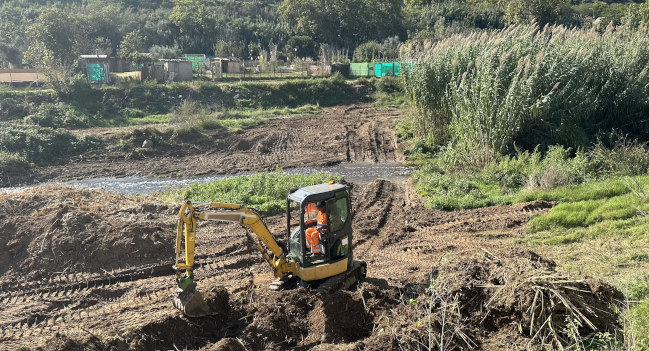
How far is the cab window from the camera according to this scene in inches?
332

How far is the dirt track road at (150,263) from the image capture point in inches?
309

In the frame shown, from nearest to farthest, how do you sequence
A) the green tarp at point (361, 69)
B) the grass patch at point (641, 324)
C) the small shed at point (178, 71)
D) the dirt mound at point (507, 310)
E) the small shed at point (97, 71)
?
1. the grass patch at point (641, 324)
2. the dirt mound at point (507, 310)
3. the small shed at point (97, 71)
4. the small shed at point (178, 71)
5. the green tarp at point (361, 69)

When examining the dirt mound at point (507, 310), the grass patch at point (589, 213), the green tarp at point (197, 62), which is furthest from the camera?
the green tarp at point (197, 62)

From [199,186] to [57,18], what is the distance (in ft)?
114

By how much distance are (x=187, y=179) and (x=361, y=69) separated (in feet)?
91.7

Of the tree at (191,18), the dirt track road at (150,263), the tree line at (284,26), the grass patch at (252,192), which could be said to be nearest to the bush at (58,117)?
the grass patch at (252,192)

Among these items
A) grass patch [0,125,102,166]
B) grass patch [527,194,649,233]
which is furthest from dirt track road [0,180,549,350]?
grass patch [0,125,102,166]

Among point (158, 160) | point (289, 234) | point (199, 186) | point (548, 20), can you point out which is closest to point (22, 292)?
point (289, 234)

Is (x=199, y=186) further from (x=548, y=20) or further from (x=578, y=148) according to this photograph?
(x=548, y=20)

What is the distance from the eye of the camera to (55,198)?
13.1 meters

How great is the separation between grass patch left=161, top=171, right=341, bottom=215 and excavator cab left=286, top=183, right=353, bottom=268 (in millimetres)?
5963

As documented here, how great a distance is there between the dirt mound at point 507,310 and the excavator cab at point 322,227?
1.70m

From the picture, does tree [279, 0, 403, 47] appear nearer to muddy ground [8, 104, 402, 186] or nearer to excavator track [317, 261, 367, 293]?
muddy ground [8, 104, 402, 186]

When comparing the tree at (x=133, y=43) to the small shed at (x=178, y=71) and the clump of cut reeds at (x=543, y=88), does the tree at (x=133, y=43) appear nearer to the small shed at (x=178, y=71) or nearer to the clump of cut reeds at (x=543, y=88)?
the small shed at (x=178, y=71)
